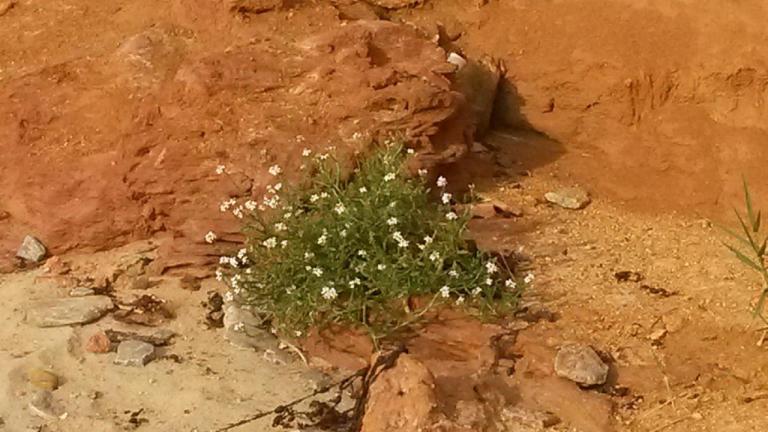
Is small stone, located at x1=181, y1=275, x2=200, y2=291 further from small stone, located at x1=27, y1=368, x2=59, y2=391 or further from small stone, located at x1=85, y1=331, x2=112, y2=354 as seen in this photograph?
small stone, located at x1=27, y1=368, x2=59, y2=391

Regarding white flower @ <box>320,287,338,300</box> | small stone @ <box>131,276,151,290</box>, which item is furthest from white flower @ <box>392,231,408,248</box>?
small stone @ <box>131,276,151,290</box>

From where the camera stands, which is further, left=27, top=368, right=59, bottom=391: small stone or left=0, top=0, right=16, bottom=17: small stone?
left=0, top=0, right=16, bottom=17: small stone

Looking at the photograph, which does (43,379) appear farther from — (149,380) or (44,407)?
(149,380)

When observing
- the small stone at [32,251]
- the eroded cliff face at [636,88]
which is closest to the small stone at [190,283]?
the small stone at [32,251]

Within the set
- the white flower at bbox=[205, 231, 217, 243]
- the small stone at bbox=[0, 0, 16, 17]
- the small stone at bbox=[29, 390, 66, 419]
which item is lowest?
the small stone at bbox=[29, 390, 66, 419]

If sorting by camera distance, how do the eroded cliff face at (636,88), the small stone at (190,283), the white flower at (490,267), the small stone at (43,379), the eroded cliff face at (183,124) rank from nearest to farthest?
1. the small stone at (43,379)
2. the white flower at (490,267)
3. the small stone at (190,283)
4. the eroded cliff face at (183,124)
5. the eroded cliff face at (636,88)

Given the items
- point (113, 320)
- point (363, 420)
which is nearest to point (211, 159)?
point (113, 320)

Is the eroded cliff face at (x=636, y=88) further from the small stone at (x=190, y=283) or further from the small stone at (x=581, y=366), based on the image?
the small stone at (x=190, y=283)
